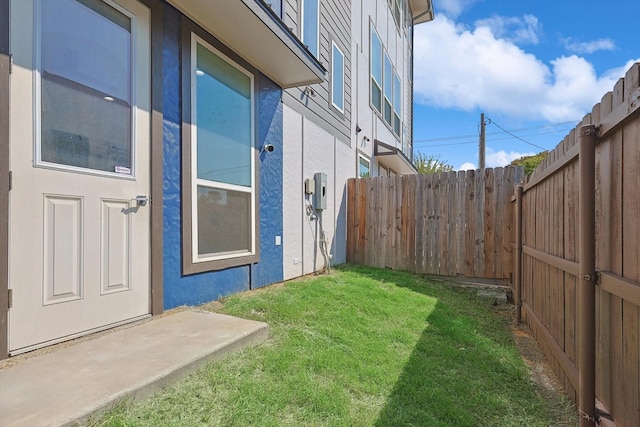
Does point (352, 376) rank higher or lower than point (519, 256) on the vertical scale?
lower

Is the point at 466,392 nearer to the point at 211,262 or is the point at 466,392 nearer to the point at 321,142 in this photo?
the point at 211,262

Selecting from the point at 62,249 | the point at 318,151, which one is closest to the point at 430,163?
the point at 318,151

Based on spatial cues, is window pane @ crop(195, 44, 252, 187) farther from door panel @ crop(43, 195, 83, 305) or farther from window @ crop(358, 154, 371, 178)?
window @ crop(358, 154, 371, 178)

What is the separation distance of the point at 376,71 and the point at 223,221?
7272mm

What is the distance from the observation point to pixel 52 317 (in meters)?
2.27

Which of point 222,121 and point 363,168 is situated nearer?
point 222,121

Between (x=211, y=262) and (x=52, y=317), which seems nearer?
(x=52, y=317)

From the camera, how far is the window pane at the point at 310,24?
17.8ft

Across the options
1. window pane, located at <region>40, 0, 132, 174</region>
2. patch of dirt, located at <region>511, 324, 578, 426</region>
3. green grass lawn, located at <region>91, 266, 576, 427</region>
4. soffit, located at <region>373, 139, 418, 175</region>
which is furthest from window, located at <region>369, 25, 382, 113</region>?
Answer: window pane, located at <region>40, 0, 132, 174</region>

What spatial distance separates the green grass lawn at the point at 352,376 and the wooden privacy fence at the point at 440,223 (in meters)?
1.81

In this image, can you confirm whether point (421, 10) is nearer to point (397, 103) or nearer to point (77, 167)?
point (397, 103)

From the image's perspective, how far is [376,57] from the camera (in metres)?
9.29

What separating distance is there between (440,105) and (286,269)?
71.7ft

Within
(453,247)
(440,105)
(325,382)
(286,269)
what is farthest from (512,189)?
(440,105)
